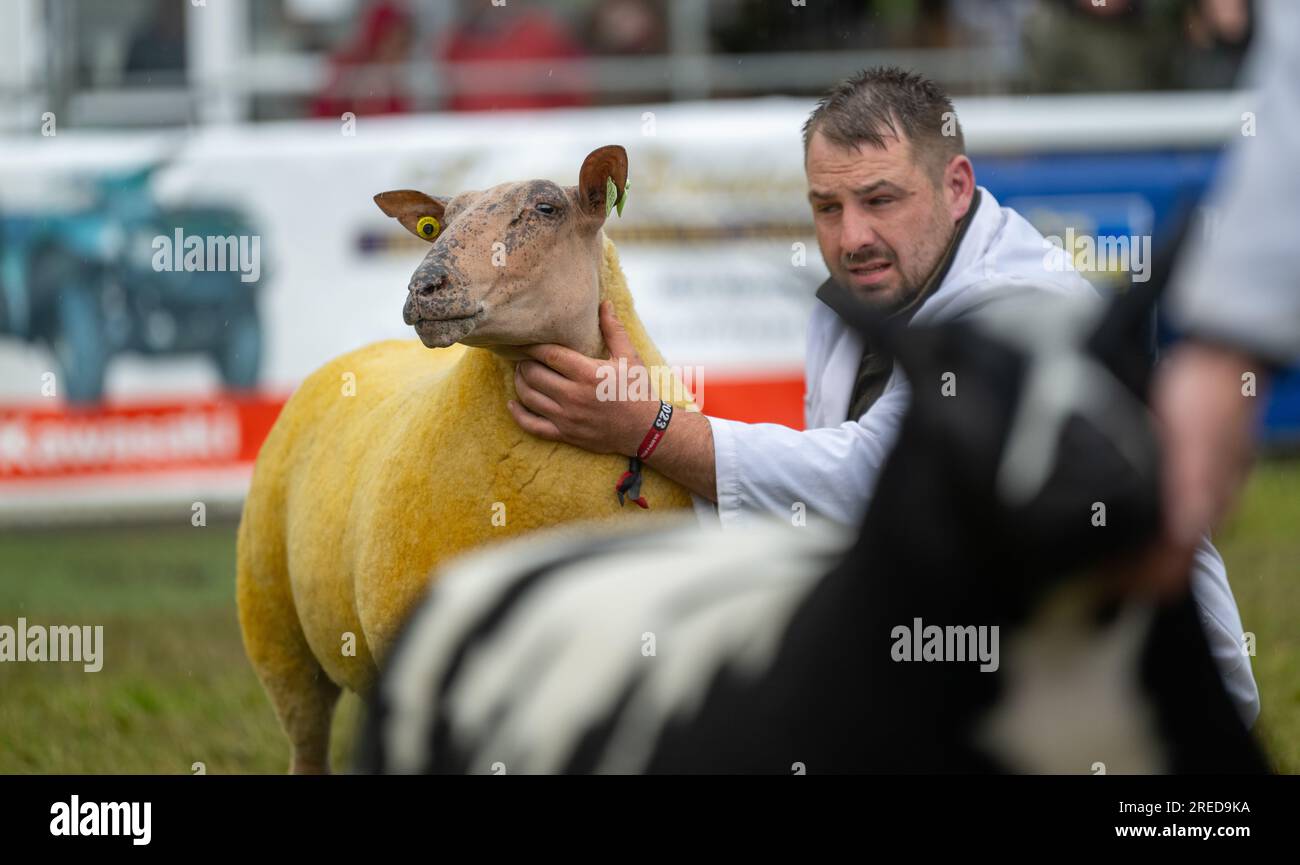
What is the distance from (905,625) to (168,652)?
5.42 metres

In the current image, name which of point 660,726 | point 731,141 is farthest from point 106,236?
point 660,726

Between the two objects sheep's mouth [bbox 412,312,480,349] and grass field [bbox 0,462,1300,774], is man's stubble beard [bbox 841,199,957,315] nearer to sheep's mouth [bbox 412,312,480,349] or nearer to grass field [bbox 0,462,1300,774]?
sheep's mouth [bbox 412,312,480,349]

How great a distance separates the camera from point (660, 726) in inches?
66.1

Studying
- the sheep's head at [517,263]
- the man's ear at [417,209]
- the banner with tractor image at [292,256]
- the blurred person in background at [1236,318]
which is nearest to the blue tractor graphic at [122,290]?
the banner with tractor image at [292,256]

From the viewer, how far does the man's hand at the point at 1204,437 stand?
129 centimetres

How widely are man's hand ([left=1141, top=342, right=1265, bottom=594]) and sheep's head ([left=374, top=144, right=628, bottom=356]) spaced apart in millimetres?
1916

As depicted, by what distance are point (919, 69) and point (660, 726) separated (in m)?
7.95

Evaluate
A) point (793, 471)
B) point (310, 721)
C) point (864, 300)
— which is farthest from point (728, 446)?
point (310, 721)

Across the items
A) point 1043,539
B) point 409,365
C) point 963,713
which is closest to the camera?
point 1043,539

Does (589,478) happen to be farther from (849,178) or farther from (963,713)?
(963,713)

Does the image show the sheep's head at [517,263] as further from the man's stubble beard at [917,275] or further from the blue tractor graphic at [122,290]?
the blue tractor graphic at [122,290]

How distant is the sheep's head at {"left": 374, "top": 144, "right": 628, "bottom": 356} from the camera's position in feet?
9.98

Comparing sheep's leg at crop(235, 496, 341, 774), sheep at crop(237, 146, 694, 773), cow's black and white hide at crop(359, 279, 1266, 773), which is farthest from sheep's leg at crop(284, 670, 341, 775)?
cow's black and white hide at crop(359, 279, 1266, 773)

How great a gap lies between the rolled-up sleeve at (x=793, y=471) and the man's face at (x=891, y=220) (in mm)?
313
